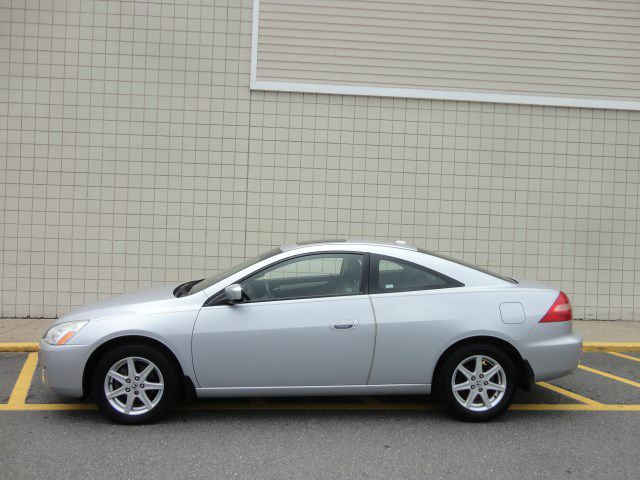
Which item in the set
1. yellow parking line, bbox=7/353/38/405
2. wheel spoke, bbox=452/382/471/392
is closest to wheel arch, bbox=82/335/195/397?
yellow parking line, bbox=7/353/38/405

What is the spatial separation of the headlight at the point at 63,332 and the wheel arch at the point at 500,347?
281cm

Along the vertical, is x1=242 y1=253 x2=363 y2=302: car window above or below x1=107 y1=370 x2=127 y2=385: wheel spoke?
above

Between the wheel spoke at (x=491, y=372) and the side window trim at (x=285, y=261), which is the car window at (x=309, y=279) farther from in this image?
the wheel spoke at (x=491, y=372)

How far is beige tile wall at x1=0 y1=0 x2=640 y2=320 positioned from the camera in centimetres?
940

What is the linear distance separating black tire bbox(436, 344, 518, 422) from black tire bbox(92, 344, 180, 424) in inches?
82.6

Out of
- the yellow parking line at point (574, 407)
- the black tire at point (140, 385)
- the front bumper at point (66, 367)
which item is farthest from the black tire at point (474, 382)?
the front bumper at point (66, 367)

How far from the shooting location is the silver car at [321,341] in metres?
5.07

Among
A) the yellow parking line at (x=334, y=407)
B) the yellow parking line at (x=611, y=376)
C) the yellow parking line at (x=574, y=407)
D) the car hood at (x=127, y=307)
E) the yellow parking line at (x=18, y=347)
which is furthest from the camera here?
the yellow parking line at (x=18, y=347)

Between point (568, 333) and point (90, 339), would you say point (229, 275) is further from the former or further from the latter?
point (568, 333)

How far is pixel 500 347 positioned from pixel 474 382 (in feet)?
1.18

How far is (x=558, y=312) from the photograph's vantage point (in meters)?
5.37

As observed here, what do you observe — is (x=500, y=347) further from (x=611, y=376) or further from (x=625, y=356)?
(x=625, y=356)

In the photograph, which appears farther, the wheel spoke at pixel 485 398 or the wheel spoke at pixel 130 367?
the wheel spoke at pixel 485 398

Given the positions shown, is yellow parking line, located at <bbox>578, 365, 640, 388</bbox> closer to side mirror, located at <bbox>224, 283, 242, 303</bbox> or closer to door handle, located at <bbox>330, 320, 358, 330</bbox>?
door handle, located at <bbox>330, 320, 358, 330</bbox>
